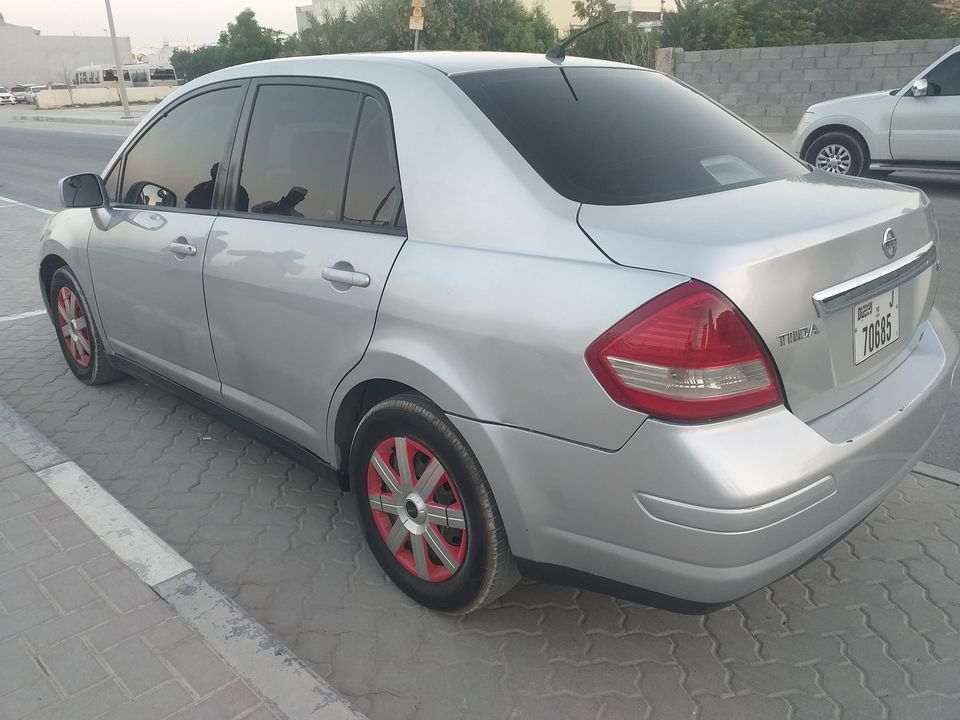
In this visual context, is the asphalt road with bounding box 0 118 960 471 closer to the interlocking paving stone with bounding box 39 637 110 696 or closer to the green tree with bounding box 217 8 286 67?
the interlocking paving stone with bounding box 39 637 110 696

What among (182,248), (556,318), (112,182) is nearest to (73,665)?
(182,248)

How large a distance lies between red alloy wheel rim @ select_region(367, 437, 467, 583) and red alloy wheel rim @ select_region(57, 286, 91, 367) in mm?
2571

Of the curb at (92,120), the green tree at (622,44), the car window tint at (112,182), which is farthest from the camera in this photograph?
the curb at (92,120)

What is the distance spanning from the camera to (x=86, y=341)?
15.0ft

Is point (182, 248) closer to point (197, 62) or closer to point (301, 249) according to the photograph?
point (301, 249)

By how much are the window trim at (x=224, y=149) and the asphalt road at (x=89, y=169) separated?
329 centimetres

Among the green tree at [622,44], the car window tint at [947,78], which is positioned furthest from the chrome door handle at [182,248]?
the green tree at [622,44]

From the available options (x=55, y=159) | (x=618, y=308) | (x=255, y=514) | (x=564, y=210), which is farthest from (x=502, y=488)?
(x=55, y=159)

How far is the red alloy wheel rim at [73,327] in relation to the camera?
454cm

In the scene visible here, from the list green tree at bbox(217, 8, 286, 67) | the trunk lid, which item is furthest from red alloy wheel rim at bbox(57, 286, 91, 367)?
green tree at bbox(217, 8, 286, 67)

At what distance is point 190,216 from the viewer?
3434 mm

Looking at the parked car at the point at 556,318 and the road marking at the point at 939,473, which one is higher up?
the parked car at the point at 556,318

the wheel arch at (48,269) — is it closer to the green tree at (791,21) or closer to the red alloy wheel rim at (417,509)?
the red alloy wheel rim at (417,509)

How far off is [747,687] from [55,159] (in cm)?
2095
